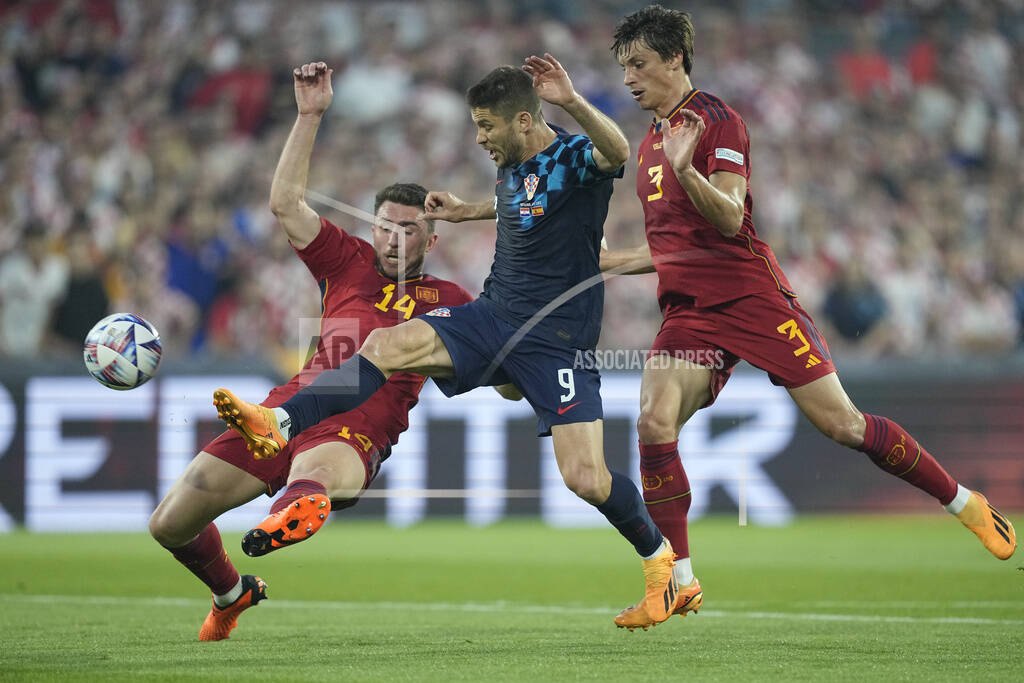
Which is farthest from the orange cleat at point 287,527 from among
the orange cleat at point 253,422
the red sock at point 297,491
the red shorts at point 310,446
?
the red shorts at point 310,446

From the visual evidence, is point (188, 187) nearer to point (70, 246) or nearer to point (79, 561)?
point (70, 246)

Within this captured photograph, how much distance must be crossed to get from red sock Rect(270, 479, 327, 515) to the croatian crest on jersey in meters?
1.58

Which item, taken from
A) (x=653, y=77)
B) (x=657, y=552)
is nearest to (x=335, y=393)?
(x=657, y=552)

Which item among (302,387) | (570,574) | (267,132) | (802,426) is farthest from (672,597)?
(267,132)

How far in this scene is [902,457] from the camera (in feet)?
20.6

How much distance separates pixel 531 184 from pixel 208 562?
2.33m

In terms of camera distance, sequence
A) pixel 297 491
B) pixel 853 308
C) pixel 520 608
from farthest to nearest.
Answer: pixel 853 308 < pixel 520 608 < pixel 297 491

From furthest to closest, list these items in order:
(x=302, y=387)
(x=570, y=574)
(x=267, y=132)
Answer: (x=267, y=132), (x=570, y=574), (x=302, y=387)

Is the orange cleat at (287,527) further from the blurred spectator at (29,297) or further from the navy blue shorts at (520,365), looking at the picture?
the blurred spectator at (29,297)

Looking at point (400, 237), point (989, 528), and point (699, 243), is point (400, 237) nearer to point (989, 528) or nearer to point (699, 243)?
point (699, 243)

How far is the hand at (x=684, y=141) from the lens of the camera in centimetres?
553

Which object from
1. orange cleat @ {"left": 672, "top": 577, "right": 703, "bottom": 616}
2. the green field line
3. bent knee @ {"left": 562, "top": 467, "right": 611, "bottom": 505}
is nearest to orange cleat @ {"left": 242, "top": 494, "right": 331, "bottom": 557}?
bent knee @ {"left": 562, "top": 467, "right": 611, "bottom": 505}

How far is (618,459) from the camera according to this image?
12.3m

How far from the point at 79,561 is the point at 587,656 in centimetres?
575
